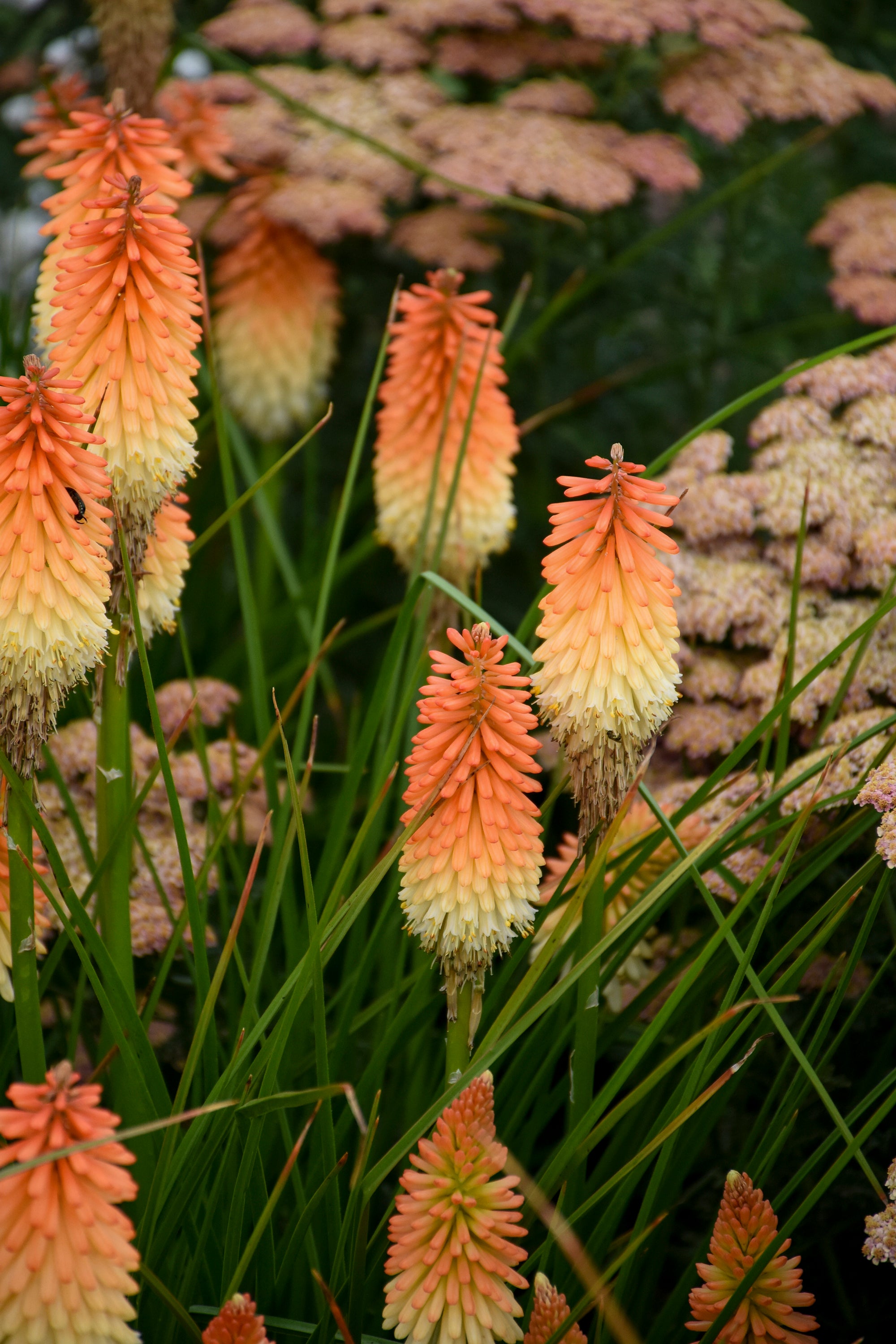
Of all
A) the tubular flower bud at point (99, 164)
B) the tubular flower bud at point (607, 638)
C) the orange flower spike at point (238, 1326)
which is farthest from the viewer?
the tubular flower bud at point (99, 164)

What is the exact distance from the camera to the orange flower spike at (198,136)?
3629mm

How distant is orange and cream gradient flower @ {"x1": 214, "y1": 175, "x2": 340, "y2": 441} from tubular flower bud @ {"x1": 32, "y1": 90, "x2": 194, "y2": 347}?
1920 mm

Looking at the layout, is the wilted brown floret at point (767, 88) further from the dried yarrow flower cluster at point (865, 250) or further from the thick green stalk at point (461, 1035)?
the thick green stalk at point (461, 1035)

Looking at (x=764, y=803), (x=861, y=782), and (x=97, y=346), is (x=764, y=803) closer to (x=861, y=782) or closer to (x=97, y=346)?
(x=861, y=782)

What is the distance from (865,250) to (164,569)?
9.62 feet

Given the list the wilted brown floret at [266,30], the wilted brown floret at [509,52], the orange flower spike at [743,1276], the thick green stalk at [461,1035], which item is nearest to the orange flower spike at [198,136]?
the wilted brown floret at [266,30]

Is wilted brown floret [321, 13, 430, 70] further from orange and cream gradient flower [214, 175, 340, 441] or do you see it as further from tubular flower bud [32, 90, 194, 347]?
tubular flower bud [32, 90, 194, 347]

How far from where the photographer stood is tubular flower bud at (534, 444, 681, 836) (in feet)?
6.11

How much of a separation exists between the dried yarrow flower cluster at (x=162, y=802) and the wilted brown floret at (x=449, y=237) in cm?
179

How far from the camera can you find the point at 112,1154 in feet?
4.52

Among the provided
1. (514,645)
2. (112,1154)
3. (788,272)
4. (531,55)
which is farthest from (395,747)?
(788,272)

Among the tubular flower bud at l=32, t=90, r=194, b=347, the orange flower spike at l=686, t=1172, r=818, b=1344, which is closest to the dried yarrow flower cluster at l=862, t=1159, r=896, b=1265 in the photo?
the orange flower spike at l=686, t=1172, r=818, b=1344

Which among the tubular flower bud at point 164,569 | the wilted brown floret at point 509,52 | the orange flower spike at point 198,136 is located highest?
the wilted brown floret at point 509,52

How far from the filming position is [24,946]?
1.84 m
